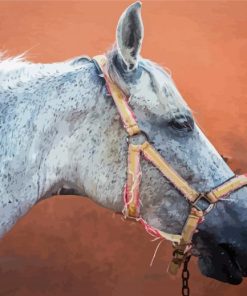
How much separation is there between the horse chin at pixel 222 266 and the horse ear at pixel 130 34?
2.22 ft

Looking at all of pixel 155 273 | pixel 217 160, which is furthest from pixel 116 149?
pixel 155 273

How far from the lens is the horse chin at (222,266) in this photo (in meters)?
Answer: 1.84

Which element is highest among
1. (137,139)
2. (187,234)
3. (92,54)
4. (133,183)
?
(92,54)

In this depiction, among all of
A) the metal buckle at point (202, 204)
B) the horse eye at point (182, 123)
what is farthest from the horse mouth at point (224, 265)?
the horse eye at point (182, 123)

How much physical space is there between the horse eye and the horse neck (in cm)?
19

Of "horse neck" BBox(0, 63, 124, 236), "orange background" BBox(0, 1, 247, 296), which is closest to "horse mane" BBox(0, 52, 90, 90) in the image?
"horse neck" BBox(0, 63, 124, 236)

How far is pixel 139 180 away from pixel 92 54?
8.72ft

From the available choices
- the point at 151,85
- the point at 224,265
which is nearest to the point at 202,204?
the point at 224,265

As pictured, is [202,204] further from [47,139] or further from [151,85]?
[47,139]

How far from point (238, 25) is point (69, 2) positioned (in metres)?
1.37

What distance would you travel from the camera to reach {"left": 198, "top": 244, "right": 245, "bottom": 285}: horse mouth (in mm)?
1835

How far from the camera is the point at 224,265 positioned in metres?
1.84

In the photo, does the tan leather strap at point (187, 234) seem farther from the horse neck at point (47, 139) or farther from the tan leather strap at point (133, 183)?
the horse neck at point (47, 139)

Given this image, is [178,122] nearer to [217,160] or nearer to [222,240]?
[217,160]
